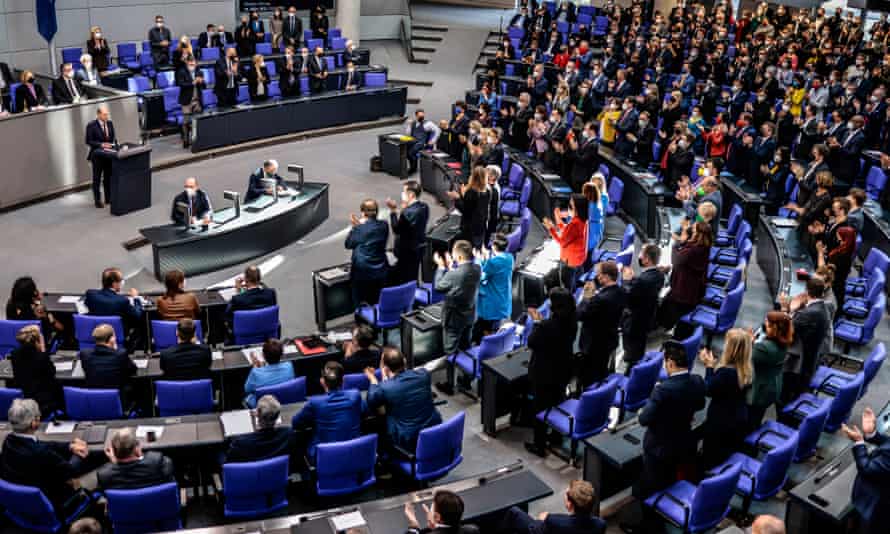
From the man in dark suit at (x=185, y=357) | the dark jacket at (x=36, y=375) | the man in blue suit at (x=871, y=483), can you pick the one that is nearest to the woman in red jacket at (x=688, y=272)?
the man in blue suit at (x=871, y=483)

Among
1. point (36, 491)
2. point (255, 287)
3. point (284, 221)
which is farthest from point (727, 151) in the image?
point (36, 491)

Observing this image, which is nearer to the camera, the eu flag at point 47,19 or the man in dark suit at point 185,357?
the man in dark suit at point 185,357

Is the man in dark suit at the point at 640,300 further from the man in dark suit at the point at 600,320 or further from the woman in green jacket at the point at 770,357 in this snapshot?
the woman in green jacket at the point at 770,357

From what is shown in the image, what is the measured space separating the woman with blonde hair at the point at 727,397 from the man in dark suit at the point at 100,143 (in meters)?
10.4

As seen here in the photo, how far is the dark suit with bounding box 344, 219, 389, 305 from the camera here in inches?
393

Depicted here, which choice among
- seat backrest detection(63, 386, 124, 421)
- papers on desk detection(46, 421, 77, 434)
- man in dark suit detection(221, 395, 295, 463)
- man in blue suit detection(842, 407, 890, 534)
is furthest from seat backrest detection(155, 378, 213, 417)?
man in blue suit detection(842, 407, 890, 534)

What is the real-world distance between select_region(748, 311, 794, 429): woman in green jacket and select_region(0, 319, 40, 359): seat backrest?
652 cm

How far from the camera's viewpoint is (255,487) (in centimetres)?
623

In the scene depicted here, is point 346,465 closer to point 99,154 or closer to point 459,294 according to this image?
point 459,294

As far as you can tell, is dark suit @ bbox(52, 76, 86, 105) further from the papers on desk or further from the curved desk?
the papers on desk

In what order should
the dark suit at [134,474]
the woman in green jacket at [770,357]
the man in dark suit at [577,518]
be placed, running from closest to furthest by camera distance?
the man in dark suit at [577,518] → the dark suit at [134,474] → the woman in green jacket at [770,357]

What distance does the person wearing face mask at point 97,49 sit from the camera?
687 inches

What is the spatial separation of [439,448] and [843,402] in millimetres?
3498

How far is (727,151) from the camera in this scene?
49.4 feet
